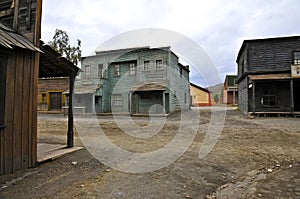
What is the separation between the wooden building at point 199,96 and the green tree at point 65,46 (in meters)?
20.1

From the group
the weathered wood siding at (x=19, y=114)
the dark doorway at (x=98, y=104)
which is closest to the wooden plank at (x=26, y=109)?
the weathered wood siding at (x=19, y=114)

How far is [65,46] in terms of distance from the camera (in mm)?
31000

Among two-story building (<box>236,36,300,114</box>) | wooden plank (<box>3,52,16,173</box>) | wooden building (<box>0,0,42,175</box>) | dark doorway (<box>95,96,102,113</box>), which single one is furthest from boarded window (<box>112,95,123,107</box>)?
wooden plank (<box>3,52,16,173</box>)

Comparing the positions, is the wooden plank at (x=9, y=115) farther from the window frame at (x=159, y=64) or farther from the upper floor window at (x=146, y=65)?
the upper floor window at (x=146, y=65)

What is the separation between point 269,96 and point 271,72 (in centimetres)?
202

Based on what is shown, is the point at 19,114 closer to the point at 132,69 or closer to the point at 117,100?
the point at 132,69

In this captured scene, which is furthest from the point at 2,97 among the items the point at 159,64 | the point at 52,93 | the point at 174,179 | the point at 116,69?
the point at 52,93

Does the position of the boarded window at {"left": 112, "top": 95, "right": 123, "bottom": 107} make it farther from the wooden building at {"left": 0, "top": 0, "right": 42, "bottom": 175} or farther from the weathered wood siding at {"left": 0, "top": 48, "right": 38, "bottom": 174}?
the weathered wood siding at {"left": 0, "top": 48, "right": 38, "bottom": 174}

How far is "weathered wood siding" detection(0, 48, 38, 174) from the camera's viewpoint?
383cm

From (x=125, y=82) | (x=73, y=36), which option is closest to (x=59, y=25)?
(x=73, y=36)

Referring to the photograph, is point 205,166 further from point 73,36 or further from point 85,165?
point 73,36

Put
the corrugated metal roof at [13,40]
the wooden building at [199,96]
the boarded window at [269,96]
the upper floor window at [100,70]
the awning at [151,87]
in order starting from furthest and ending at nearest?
the wooden building at [199,96] → the upper floor window at [100,70] → the awning at [151,87] → the boarded window at [269,96] → the corrugated metal roof at [13,40]

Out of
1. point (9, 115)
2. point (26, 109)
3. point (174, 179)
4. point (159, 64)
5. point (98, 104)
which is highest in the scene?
point (159, 64)

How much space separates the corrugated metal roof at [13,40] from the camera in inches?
141
